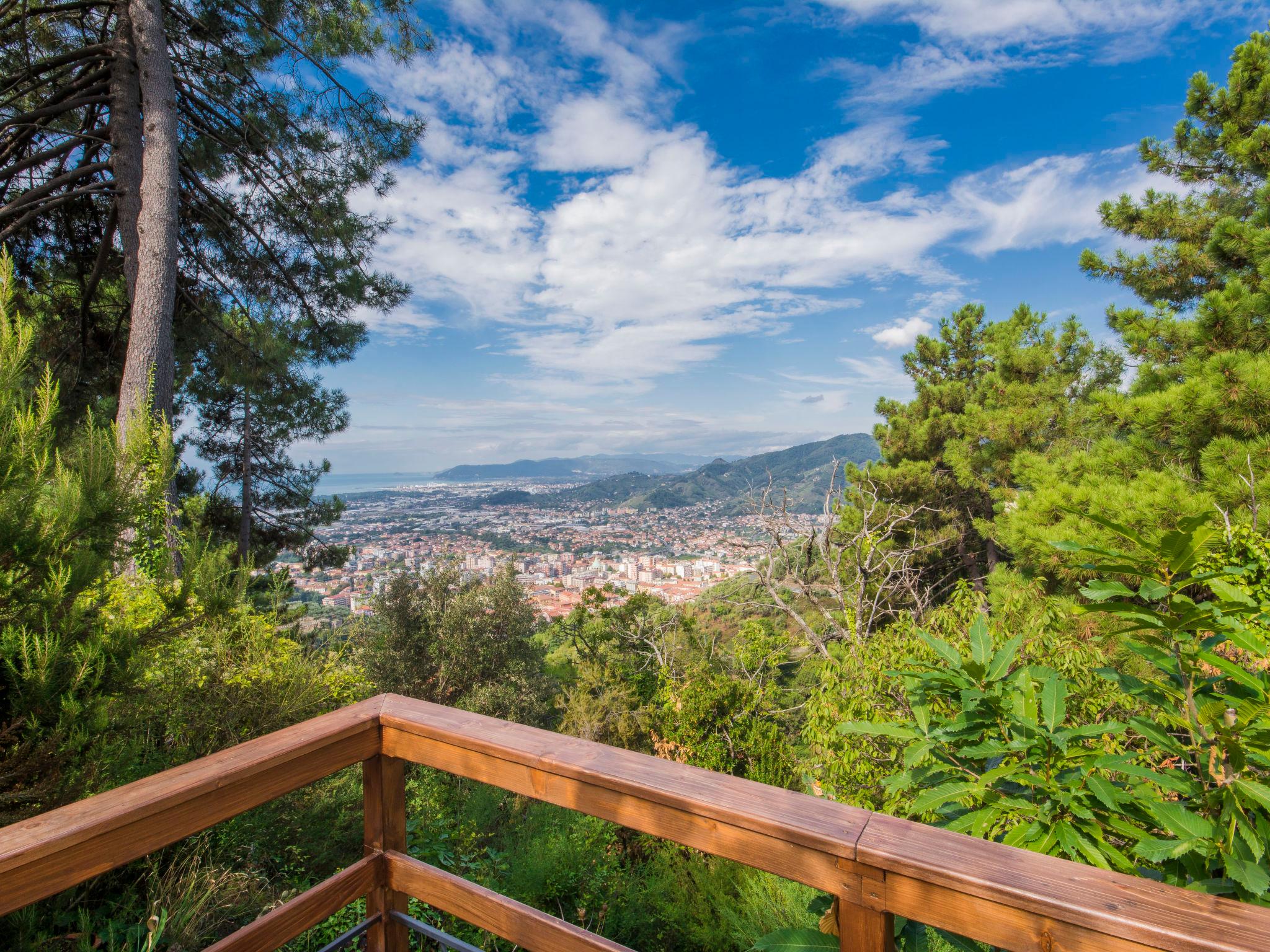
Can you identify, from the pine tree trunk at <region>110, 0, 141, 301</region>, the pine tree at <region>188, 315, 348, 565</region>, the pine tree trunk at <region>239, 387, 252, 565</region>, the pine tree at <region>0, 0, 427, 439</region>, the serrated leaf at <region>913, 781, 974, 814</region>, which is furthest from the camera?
the pine tree trunk at <region>239, 387, 252, 565</region>

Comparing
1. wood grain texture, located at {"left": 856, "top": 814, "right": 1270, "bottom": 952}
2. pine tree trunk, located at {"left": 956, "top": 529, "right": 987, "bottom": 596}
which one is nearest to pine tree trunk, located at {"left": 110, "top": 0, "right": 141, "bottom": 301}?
wood grain texture, located at {"left": 856, "top": 814, "right": 1270, "bottom": 952}

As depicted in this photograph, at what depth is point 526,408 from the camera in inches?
1873

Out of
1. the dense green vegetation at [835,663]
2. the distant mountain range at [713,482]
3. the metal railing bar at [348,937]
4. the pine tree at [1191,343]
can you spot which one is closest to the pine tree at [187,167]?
the dense green vegetation at [835,663]

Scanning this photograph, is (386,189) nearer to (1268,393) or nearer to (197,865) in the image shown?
(197,865)

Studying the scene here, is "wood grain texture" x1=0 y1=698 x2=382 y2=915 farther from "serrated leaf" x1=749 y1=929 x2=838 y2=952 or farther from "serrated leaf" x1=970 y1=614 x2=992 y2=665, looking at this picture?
"serrated leaf" x1=970 y1=614 x2=992 y2=665

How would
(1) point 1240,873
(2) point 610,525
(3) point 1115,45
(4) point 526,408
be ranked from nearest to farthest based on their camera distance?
(1) point 1240,873
(3) point 1115,45
(2) point 610,525
(4) point 526,408

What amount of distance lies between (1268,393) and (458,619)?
31.6ft

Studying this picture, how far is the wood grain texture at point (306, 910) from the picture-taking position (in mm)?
848

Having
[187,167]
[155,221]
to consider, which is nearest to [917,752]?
[155,221]

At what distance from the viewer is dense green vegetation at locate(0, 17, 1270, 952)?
82 cm

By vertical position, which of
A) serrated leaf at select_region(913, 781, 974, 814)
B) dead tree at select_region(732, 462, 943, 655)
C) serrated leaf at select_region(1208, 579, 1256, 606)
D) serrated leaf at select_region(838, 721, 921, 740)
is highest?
serrated leaf at select_region(1208, 579, 1256, 606)

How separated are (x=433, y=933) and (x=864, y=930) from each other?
0.76 meters

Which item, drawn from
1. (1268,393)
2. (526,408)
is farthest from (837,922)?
(526,408)

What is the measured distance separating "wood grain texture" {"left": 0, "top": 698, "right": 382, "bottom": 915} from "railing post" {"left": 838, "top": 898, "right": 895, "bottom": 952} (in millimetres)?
795
